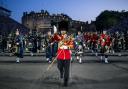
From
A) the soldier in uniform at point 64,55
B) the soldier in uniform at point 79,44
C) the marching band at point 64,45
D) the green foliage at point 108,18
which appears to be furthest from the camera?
the green foliage at point 108,18

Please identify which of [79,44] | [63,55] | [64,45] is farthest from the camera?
[79,44]

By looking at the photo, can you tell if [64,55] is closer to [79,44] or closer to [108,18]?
[79,44]

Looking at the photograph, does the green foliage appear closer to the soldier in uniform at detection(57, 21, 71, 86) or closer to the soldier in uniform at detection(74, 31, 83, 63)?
the soldier in uniform at detection(74, 31, 83, 63)

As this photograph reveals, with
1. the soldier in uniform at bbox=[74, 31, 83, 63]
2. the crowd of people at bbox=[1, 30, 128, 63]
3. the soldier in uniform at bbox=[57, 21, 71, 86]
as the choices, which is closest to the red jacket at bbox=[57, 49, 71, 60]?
the soldier in uniform at bbox=[57, 21, 71, 86]

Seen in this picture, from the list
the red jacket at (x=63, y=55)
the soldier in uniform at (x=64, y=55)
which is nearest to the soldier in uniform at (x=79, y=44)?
the soldier in uniform at (x=64, y=55)

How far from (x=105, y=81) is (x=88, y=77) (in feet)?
5.13

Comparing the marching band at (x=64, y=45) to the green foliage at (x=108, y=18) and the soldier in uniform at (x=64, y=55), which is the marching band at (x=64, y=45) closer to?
the soldier in uniform at (x=64, y=55)

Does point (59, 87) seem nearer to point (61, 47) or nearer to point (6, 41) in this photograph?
point (61, 47)

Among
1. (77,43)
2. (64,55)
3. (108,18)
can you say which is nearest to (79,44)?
(77,43)

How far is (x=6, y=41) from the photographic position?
44062 millimetres

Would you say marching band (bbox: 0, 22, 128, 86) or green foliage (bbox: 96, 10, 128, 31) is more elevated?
green foliage (bbox: 96, 10, 128, 31)

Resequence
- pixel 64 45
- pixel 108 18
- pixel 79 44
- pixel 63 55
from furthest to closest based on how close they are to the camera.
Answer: pixel 108 18 → pixel 79 44 → pixel 64 45 → pixel 63 55

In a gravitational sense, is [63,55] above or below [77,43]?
below

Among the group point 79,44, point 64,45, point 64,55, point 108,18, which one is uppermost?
point 108,18
